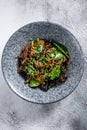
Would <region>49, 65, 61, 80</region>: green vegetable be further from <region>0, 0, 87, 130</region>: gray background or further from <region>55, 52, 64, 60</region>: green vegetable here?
<region>0, 0, 87, 130</region>: gray background

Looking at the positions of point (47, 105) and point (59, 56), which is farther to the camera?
point (47, 105)

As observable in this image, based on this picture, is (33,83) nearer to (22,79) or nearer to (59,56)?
(22,79)

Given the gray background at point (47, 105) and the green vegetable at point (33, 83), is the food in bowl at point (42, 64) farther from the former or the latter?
the gray background at point (47, 105)

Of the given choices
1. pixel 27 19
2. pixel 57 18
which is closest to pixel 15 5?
pixel 27 19

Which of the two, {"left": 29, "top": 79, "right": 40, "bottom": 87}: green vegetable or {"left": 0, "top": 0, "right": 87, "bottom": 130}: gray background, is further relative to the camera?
{"left": 0, "top": 0, "right": 87, "bottom": 130}: gray background

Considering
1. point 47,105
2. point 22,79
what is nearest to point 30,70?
point 22,79

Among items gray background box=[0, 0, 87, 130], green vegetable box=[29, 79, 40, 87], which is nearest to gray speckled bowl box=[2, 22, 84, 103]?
green vegetable box=[29, 79, 40, 87]
